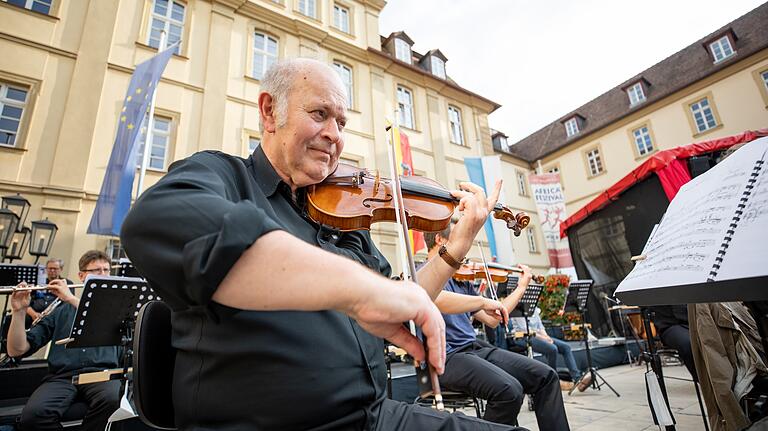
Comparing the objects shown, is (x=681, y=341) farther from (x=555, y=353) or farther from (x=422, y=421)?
(x=422, y=421)

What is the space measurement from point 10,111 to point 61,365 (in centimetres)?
775

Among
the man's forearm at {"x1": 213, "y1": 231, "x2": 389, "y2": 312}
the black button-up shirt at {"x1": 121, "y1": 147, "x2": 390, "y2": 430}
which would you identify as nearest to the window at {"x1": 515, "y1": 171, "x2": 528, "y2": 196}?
the black button-up shirt at {"x1": 121, "y1": 147, "x2": 390, "y2": 430}

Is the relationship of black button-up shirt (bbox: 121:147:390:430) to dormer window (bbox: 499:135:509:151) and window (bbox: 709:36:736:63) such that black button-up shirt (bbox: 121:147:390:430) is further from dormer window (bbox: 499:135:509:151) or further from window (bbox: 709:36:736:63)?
window (bbox: 709:36:736:63)

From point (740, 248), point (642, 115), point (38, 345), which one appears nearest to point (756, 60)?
point (642, 115)

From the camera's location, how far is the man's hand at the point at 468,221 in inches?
61.6

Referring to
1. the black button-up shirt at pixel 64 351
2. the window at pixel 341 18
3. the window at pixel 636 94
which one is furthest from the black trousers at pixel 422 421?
the window at pixel 636 94

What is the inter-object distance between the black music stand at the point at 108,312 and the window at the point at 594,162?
22716mm

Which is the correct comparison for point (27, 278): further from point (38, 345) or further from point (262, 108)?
point (262, 108)

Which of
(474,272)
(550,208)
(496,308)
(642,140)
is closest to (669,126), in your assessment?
(642,140)

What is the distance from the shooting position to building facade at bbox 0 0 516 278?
7543mm

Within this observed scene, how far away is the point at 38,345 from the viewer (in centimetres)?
355

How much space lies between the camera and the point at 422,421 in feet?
3.52

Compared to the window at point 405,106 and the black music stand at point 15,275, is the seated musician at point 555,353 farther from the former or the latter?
the window at point 405,106

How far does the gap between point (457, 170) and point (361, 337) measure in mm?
14539
